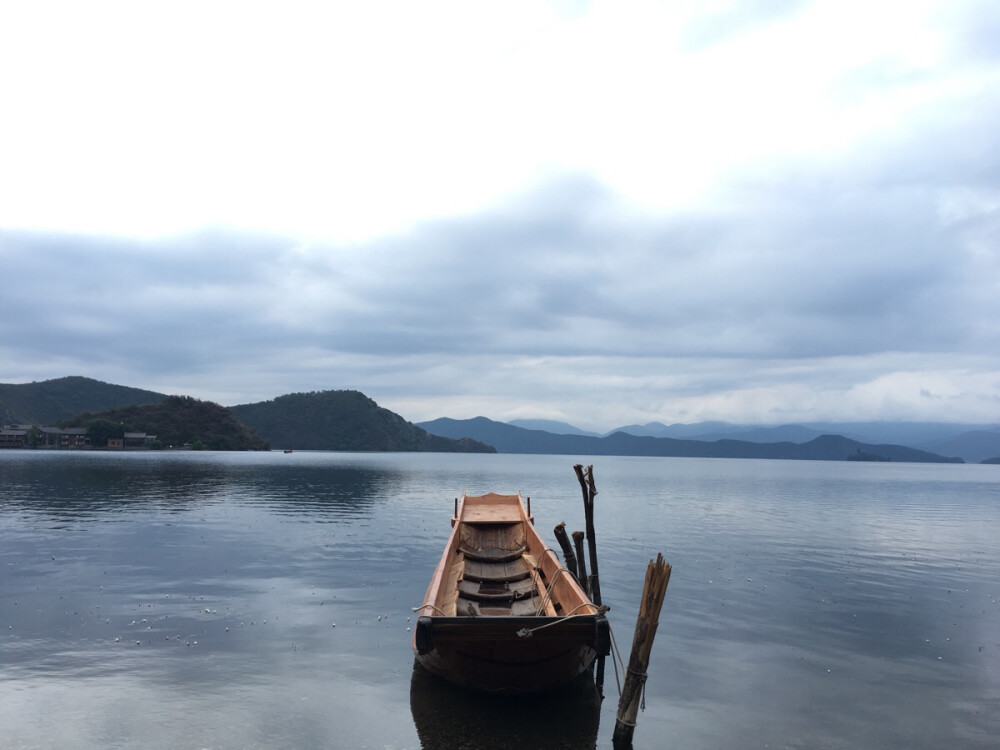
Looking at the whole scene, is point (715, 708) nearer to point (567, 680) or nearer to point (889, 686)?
point (567, 680)

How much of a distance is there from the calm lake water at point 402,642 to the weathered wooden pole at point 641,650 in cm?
54

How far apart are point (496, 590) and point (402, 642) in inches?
120

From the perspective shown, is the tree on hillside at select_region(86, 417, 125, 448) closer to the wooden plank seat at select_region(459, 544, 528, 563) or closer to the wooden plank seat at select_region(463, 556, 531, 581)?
the wooden plank seat at select_region(459, 544, 528, 563)

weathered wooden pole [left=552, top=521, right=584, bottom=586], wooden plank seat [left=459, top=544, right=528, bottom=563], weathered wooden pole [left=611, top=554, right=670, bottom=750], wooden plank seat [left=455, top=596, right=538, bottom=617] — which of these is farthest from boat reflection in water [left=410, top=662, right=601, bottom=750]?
wooden plank seat [left=459, top=544, right=528, bottom=563]

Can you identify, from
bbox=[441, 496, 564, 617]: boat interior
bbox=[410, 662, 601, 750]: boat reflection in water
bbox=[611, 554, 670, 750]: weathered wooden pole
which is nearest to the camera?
bbox=[611, 554, 670, 750]: weathered wooden pole

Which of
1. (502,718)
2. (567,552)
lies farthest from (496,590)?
(502,718)

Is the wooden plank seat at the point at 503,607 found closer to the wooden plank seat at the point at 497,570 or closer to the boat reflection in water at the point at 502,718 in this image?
the boat reflection in water at the point at 502,718

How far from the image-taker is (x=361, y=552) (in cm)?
3322

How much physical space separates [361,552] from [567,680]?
839 inches

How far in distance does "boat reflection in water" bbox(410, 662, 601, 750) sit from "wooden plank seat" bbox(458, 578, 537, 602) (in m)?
3.13

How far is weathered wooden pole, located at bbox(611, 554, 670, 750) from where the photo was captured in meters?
12.1

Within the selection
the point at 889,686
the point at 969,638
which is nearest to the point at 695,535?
the point at 969,638

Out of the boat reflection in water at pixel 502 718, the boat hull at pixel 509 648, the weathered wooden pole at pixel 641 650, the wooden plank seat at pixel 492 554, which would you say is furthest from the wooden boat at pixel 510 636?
the wooden plank seat at pixel 492 554

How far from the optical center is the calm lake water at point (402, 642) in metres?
12.9
